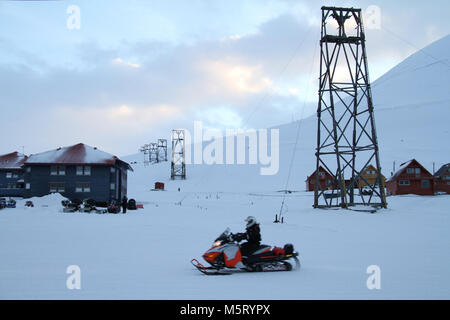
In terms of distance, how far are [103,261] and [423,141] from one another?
8593 centimetres

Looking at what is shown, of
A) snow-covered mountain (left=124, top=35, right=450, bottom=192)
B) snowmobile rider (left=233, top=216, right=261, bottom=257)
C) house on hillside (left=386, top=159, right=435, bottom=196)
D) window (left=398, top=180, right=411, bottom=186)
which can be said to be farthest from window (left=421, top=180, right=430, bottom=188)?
snowmobile rider (left=233, top=216, right=261, bottom=257)

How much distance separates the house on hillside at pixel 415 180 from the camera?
1783 inches

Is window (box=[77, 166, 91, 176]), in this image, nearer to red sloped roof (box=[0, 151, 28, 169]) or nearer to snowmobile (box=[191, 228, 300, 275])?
red sloped roof (box=[0, 151, 28, 169])

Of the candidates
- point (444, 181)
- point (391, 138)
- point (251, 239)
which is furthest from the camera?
point (391, 138)

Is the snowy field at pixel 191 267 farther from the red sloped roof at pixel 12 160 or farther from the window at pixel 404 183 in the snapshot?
the red sloped roof at pixel 12 160

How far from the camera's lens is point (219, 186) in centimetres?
6525

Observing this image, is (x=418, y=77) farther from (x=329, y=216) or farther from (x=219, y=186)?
(x=329, y=216)

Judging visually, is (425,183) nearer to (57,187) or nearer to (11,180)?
(57,187)

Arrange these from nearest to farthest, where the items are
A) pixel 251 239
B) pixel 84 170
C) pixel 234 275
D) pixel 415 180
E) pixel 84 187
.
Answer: pixel 234 275
pixel 251 239
pixel 84 187
pixel 84 170
pixel 415 180

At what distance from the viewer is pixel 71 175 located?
39219mm

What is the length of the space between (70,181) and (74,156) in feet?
9.29

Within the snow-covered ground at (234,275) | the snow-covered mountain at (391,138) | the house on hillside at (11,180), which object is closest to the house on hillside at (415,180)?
the snow-covered mountain at (391,138)

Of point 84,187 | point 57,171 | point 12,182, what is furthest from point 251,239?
point 12,182
